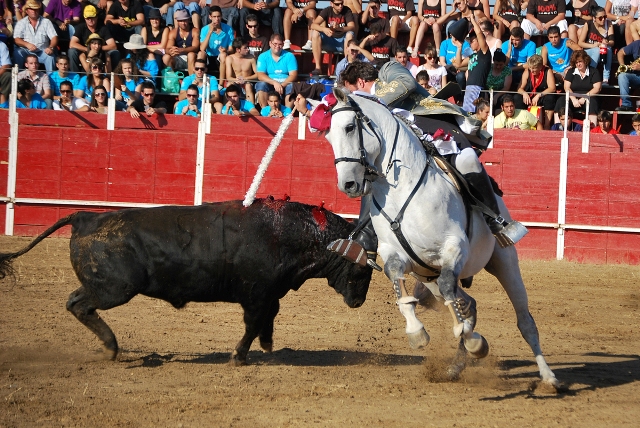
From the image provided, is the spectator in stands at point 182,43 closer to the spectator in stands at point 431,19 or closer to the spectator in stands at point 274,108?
the spectator in stands at point 274,108

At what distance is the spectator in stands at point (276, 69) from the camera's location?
14.8m

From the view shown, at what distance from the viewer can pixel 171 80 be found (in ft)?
50.3

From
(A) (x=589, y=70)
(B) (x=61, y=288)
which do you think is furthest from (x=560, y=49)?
(B) (x=61, y=288)

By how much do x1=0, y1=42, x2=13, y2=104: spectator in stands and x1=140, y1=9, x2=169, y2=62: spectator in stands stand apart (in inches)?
94.7

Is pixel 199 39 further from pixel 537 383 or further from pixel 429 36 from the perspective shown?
pixel 537 383

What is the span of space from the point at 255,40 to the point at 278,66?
33.1 inches

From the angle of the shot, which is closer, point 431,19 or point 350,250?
point 350,250

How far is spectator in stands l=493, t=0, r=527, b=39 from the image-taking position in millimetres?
15344

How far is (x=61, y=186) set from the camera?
1392 cm

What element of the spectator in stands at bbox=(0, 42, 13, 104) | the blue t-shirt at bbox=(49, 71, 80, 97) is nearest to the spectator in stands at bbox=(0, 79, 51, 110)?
the spectator in stands at bbox=(0, 42, 13, 104)

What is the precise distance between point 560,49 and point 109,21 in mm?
8211

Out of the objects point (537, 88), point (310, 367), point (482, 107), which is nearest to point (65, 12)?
point (482, 107)

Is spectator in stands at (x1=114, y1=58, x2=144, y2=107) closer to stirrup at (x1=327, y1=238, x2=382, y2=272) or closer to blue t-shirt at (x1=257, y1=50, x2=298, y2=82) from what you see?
blue t-shirt at (x1=257, y1=50, x2=298, y2=82)

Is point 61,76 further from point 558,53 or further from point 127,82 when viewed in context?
point 558,53
